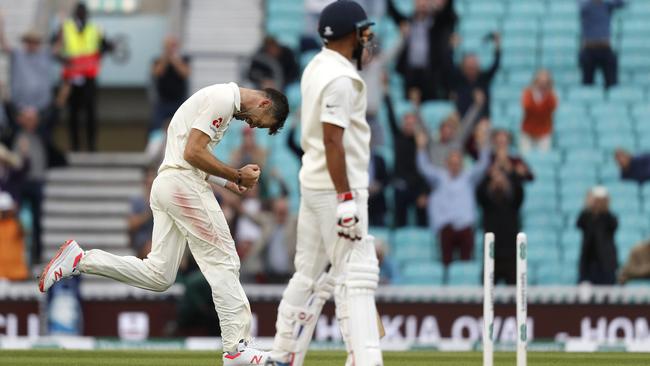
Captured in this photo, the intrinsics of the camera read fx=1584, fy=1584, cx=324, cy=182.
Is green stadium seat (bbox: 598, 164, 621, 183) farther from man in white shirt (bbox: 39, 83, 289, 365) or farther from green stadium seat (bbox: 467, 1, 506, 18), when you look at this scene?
man in white shirt (bbox: 39, 83, 289, 365)

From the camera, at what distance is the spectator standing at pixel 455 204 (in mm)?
16250

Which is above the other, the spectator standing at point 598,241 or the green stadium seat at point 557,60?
the green stadium seat at point 557,60

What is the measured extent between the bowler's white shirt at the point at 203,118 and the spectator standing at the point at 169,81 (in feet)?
28.0

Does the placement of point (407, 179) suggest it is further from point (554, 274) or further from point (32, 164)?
point (32, 164)

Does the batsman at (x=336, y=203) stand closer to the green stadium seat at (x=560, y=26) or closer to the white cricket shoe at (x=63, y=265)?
the white cricket shoe at (x=63, y=265)

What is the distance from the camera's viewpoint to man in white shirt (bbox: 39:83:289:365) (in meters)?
9.07

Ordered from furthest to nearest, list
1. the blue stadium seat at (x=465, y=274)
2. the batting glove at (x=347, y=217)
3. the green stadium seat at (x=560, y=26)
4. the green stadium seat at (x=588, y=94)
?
1. the green stadium seat at (x=560, y=26)
2. the green stadium seat at (x=588, y=94)
3. the blue stadium seat at (x=465, y=274)
4. the batting glove at (x=347, y=217)

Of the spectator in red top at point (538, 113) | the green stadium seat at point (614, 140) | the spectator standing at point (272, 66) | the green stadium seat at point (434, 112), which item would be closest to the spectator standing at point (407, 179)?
the green stadium seat at point (434, 112)

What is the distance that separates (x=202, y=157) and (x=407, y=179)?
7953 mm

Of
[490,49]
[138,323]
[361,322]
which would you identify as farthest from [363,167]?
[490,49]

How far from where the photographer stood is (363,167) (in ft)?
27.5

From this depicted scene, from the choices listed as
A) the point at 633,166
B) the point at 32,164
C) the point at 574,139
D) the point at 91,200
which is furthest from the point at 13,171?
the point at 633,166

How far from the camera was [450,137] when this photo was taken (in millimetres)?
16906

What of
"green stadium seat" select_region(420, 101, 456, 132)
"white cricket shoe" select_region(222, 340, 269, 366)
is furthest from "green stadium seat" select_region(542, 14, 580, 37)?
"white cricket shoe" select_region(222, 340, 269, 366)
